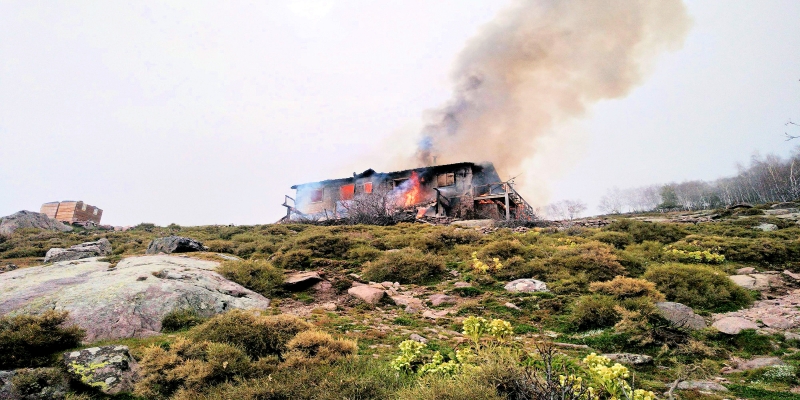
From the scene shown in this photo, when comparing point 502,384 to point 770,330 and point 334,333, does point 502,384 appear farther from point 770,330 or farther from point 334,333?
point 770,330

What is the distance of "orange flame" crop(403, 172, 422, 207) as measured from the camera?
119ft

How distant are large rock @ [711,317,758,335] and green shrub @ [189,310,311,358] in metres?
7.58

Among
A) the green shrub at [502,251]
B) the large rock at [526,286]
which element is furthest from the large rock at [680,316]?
the green shrub at [502,251]

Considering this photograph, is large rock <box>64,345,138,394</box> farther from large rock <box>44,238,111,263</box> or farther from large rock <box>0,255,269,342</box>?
large rock <box>44,238,111,263</box>

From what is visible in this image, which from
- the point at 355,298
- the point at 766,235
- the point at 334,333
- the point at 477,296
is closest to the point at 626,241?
the point at 766,235

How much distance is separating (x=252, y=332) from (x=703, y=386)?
21.2ft

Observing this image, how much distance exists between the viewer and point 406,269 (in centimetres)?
1245

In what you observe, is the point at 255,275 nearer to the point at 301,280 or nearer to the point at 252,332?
the point at 301,280

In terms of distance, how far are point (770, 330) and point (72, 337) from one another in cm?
1177

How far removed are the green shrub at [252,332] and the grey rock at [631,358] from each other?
5187 millimetres

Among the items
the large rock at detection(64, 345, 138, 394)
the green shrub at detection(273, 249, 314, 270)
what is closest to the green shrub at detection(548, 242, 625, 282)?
the green shrub at detection(273, 249, 314, 270)

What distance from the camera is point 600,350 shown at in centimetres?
657

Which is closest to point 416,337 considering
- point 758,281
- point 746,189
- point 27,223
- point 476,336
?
point 476,336

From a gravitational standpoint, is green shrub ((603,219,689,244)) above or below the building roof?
below
